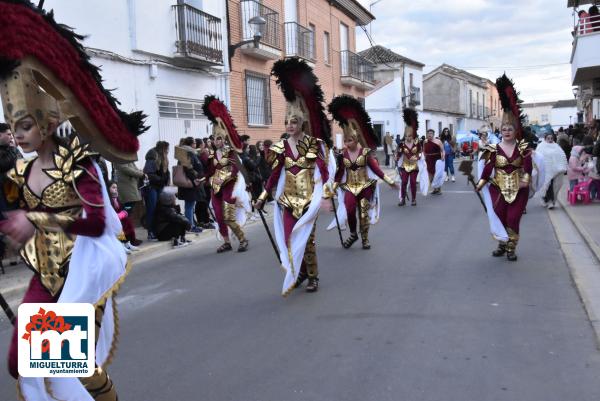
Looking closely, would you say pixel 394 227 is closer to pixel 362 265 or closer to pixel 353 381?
pixel 362 265

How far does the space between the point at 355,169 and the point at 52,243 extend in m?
6.47

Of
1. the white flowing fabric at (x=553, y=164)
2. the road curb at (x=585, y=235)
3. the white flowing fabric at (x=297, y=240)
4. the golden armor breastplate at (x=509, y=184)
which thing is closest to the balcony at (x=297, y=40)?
the white flowing fabric at (x=553, y=164)

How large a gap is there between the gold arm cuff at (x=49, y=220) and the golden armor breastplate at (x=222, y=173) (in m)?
6.17

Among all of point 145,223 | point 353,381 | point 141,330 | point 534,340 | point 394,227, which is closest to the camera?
point 353,381

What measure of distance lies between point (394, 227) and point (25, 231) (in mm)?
8835

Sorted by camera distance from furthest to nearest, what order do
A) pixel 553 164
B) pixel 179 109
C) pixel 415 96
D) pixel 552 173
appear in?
1. pixel 415 96
2. pixel 179 109
3. pixel 553 164
4. pixel 552 173

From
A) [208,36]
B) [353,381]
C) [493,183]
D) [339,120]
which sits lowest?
[353,381]

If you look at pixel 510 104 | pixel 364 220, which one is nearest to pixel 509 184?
pixel 510 104

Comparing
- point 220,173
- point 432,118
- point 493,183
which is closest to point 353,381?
point 493,183

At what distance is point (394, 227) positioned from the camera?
11.1m

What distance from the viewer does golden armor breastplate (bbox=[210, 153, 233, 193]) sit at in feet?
29.6

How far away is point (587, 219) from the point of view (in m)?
10.8

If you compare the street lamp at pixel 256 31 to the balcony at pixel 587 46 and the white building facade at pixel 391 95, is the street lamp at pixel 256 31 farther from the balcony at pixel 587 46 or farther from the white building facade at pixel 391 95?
the white building facade at pixel 391 95

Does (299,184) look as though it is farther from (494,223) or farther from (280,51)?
(280,51)
